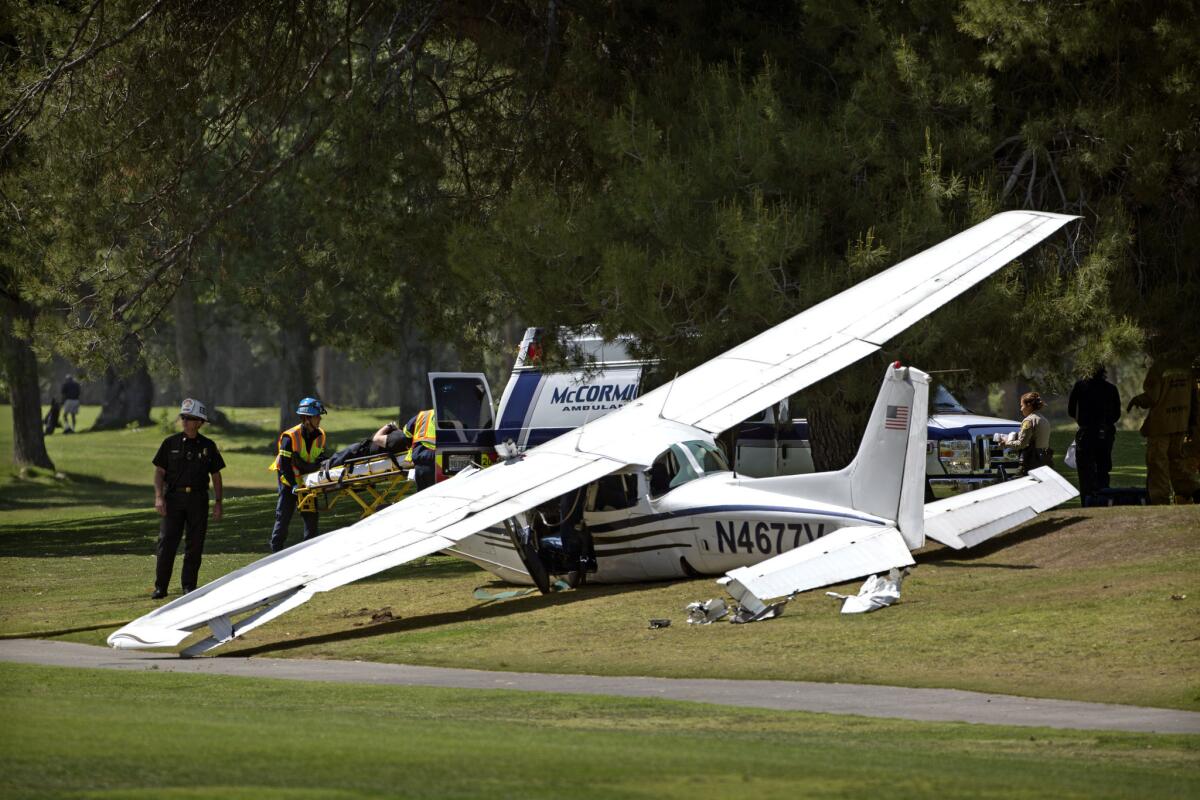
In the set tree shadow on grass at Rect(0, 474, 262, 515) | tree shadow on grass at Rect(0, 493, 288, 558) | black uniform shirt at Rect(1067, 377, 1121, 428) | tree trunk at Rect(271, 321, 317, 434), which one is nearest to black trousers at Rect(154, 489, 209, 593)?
tree shadow on grass at Rect(0, 493, 288, 558)

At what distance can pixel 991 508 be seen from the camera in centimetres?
1641

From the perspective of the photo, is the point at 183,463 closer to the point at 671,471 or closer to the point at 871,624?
the point at 671,471

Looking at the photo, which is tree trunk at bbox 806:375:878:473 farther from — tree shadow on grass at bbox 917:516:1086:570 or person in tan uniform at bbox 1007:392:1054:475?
tree shadow on grass at bbox 917:516:1086:570

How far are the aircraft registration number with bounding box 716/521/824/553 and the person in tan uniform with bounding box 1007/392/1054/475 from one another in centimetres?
640

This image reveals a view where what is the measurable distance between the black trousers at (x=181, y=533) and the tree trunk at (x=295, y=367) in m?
34.5

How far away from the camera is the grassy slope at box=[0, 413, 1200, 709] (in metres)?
11.1

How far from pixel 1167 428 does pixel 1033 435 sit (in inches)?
71.2

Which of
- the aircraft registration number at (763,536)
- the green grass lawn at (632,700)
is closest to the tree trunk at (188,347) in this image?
the green grass lawn at (632,700)

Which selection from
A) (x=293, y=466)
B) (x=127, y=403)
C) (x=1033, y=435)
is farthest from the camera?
(x=127, y=403)

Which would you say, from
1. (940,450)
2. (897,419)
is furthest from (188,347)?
(897,419)

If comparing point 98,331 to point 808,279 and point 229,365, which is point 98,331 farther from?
point 229,365

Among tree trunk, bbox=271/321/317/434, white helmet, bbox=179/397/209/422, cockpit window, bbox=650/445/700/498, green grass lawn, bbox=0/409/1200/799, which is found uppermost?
tree trunk, bbox=271/321/317/434

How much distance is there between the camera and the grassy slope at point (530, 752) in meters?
6.35

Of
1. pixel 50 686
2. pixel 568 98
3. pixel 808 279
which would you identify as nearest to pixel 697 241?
pixel 808 279
